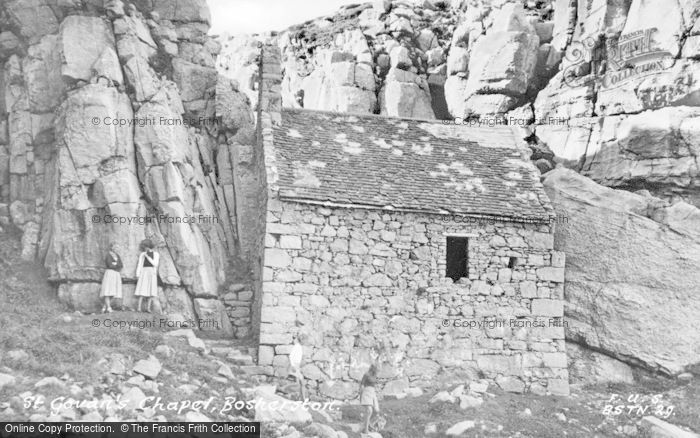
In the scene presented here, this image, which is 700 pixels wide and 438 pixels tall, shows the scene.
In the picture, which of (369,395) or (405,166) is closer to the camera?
(369,395)

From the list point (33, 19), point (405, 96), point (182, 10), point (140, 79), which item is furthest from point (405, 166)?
point (405, 96)

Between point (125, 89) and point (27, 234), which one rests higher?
point (125, 89)

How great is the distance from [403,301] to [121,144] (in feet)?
27.9

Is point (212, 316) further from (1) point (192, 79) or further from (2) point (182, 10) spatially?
(2) point (182, 10)

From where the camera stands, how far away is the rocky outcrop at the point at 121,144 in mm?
15789

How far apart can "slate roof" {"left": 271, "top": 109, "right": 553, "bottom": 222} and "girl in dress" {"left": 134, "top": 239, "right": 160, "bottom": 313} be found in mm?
3732

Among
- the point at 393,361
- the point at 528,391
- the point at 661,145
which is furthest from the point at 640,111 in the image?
the point at 393,361

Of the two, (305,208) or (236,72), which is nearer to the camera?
(305,208)

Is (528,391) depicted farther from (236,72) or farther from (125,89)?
(236,72)

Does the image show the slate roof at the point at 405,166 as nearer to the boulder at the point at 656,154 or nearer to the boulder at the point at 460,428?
the boulder at the point at 656,154

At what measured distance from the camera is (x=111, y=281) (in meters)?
15.1

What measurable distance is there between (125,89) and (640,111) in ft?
54.6

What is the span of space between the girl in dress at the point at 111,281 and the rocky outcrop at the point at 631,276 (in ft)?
37.7

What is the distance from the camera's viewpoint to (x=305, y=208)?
1502 cm
